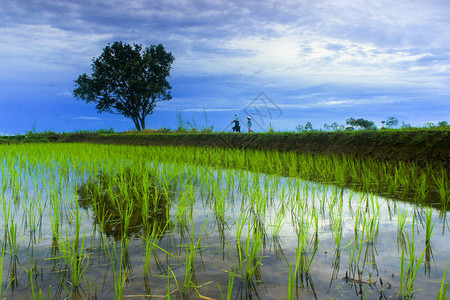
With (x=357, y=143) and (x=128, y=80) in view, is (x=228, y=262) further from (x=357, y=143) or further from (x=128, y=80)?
(x=128, y=80)

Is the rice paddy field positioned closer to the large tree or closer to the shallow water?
the shallow water

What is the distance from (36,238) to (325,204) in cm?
285

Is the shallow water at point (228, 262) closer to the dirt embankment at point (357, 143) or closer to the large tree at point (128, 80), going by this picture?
the dirt embankment at point (357, 143)

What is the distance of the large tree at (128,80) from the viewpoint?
25453mm

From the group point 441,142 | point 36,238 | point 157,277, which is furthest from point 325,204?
point 441,142

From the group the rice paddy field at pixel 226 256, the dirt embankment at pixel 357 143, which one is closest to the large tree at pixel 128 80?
the dirt embankment at pixel 357 143

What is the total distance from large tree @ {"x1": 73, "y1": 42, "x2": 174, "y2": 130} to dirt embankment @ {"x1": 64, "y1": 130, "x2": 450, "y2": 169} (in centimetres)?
1584

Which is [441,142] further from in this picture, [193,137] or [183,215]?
[193,137]

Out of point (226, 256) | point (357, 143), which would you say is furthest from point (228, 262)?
point (357, 143)

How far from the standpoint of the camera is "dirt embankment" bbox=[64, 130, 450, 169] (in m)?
5.50

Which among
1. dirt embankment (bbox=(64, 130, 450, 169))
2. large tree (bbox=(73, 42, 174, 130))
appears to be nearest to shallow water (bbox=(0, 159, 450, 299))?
dirt embankment (bbox=(64, 130, 450, 169))

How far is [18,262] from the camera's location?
2.01m

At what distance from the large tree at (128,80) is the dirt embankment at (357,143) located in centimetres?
1584

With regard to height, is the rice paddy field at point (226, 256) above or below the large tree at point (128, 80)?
below
